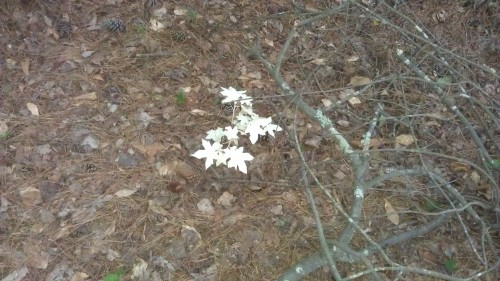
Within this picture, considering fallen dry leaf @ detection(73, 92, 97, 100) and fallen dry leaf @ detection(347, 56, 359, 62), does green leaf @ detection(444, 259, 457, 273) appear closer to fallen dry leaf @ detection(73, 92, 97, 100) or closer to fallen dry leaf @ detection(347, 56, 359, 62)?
A: fallen dry leaf @ detection(347, 56, 359, 62)

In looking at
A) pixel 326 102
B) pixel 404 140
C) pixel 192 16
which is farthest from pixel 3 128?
pixel 404 140

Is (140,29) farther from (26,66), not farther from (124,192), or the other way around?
(124,192)

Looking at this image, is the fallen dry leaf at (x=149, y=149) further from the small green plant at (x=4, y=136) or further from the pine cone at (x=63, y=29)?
the pine cone at (x=63, y=29)

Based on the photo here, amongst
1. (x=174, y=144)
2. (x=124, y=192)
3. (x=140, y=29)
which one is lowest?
(x=124, y=192)

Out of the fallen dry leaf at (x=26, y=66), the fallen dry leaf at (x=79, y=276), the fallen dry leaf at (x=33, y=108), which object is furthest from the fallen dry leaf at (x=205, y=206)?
the fallen dry leaf at (x=26, y=66)

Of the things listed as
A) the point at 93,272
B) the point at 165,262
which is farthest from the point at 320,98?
the point at 93,272

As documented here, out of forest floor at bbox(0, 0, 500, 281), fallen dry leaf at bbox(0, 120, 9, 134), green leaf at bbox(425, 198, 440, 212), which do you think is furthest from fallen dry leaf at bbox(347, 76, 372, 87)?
fallen dry leaf at bbox(0, 120, 9, 134)

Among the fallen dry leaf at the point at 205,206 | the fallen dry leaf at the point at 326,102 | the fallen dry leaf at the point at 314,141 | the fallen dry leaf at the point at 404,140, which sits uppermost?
the fallen dry leaf at the point at 326,102

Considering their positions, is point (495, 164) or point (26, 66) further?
point (26, 66)
